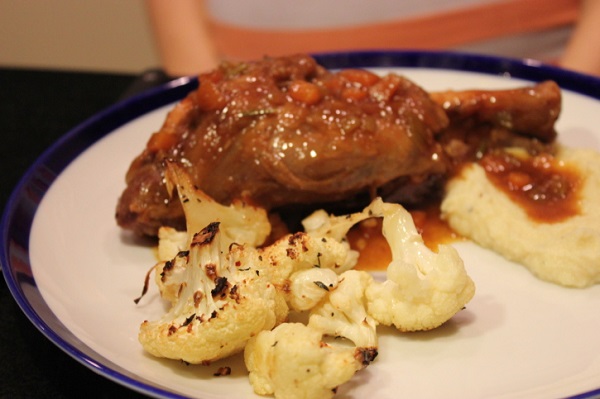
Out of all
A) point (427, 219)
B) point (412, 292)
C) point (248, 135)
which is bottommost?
point (427, 219)

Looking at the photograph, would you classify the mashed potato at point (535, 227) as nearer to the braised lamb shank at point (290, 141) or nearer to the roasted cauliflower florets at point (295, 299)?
the braised lamb shank at point (290, 141)

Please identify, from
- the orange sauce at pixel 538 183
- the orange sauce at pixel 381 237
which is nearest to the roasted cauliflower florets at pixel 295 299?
the orange sauce at pixel 381 237

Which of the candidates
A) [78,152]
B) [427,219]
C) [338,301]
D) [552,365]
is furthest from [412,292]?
[78,152]

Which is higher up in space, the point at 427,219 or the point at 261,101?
the point at 261,101

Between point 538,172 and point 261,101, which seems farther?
A: point 538,172

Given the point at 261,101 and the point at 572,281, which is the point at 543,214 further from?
the point at 261,101
